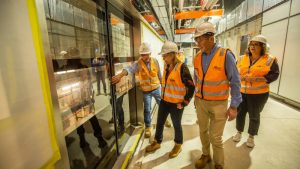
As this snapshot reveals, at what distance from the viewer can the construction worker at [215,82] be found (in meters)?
1.47

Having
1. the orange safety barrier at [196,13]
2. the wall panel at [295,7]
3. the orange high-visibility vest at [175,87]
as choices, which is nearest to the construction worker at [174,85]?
the orange high-visibility vest at [175,87]

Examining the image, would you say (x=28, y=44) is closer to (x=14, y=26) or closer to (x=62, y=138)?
(x=14, y=26)

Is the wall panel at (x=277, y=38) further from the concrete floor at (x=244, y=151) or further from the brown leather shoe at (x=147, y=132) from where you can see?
the brown leather shoe at (x=147, y=132)

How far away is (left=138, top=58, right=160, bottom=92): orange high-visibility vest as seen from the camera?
243cm

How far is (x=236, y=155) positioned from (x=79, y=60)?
238 cm

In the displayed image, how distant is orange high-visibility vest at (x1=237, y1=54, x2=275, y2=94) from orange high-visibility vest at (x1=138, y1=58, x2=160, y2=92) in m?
1.35

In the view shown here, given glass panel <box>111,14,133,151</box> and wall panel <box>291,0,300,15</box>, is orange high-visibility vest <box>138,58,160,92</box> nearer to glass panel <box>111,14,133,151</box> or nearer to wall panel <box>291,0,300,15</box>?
glass panel <box>111,14,133,151</box>

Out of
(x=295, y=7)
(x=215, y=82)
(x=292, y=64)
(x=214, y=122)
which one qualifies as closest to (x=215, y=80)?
(x=215, y=82)

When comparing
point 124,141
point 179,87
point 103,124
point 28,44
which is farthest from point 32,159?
point 103,124

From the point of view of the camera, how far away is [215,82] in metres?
1.53

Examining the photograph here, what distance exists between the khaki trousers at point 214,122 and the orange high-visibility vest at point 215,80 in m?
0.08

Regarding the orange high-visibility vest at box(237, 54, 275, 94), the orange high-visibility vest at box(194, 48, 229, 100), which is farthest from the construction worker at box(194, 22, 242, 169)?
the orange high-visibility vest at box(237, 54, 275, 94)

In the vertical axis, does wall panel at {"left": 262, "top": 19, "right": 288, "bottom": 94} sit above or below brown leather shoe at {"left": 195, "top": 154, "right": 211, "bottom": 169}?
above

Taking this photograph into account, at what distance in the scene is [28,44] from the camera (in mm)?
667
